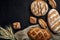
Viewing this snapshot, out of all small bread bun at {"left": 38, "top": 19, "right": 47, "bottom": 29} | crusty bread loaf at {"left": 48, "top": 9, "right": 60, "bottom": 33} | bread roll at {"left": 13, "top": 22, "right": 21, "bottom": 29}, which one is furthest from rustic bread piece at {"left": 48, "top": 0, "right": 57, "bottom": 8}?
bread roll at {"left": 13, "top": 22, "right": 21, "bottom": 29}

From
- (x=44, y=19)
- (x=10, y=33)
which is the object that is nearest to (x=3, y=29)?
(x=10, y=33)

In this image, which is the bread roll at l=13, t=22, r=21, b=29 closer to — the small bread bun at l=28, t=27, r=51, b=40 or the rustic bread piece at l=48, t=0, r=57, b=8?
the small bread bun at l=28, t=27, r=51, b=40

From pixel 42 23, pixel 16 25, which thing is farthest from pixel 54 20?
pixel 16 25

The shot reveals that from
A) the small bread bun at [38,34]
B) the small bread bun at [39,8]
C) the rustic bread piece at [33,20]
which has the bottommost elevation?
the small bread bun at [38,34]

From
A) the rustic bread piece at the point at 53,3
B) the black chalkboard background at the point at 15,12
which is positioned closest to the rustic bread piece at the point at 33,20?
the black chalkboard background at the point at 15,12

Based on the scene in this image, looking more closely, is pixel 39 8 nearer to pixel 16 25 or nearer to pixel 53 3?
pixel 53 3

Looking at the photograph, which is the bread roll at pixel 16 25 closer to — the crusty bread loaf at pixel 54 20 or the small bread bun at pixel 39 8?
the small bread bun at pixel 39 8

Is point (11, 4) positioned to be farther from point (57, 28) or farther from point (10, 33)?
point (57, 28)
